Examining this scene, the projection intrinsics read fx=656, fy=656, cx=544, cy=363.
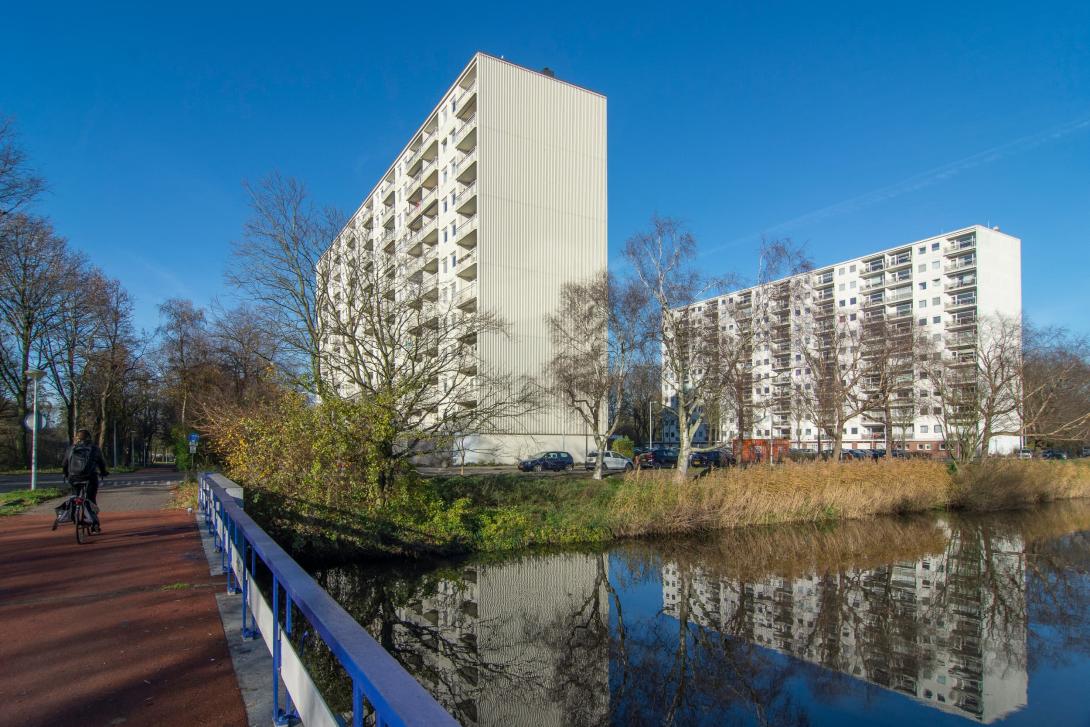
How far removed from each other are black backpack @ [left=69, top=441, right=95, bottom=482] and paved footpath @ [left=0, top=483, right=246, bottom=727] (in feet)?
3.31

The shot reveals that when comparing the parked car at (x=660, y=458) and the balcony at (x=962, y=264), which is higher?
the balcony at (x=962, y=264)

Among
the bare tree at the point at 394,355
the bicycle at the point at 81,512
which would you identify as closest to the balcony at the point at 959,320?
the bare tree at the point at 394,355

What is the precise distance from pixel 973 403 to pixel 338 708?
112 ft

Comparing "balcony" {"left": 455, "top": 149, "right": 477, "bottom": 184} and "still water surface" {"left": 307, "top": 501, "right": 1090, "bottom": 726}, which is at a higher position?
"balcony" {"left": 455, "top": 149, "right": 477, "bottom": 184}

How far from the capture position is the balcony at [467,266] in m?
41.9

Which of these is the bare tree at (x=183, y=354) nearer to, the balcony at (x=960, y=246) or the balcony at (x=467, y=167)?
the balcony at (x=467, y=167)

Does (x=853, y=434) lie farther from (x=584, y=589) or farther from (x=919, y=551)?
(x=584, y=589)

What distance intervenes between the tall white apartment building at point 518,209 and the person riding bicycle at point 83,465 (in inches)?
1140

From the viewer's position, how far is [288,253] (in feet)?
69.2

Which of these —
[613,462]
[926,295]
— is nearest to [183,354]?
[613,462]

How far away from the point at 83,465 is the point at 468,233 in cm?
3399

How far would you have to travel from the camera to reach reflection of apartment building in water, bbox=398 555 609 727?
6277mm

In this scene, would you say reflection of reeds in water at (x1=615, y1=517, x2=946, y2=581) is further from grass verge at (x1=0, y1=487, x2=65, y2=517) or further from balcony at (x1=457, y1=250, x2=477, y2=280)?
balcony at (x1=457, y1=250, x2=477, y2=280)

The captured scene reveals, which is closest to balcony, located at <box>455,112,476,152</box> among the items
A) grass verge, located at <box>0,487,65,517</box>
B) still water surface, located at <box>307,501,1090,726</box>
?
grass verge, located at <box>0,487,65,517</box>
